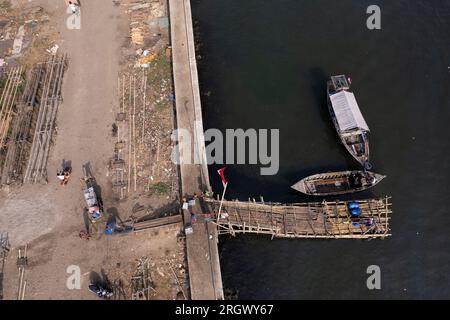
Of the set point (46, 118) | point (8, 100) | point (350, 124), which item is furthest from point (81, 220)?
point (350, 124)

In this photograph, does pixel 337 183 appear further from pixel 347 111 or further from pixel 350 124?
pixel 347 111

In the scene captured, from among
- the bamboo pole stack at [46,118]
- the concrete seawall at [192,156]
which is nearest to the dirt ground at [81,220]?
the bamboo pole stack at [46,118]

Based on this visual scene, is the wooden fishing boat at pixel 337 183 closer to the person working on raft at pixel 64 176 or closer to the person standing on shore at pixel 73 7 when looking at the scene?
the person working on raft at pixel 64 176

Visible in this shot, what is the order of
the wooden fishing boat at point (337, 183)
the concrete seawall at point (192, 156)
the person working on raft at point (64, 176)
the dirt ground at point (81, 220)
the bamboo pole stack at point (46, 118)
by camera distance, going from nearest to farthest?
1. the concrete seawall at point (192, 156)
2. the dirt ground at point (81, 220)
3. the person working on raft at point (64, 176)
4. the wooden fishing boat at point (337, 183)
5. the bamboo pole stack at point (46, 118)

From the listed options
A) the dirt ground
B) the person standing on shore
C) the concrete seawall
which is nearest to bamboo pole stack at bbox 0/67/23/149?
the dirt ground

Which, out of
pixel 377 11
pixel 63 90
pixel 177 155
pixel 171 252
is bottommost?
pixel 171 252
